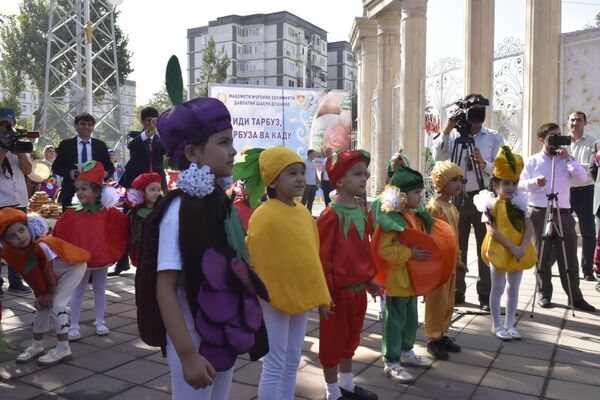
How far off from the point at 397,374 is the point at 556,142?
10.7ft

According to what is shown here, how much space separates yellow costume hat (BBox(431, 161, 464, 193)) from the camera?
4.39 m

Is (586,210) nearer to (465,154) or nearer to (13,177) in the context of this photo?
(465,154)

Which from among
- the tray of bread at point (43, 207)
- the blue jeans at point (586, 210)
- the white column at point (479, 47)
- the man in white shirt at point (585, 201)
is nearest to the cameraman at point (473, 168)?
the man in white shirt at point (585, 201)

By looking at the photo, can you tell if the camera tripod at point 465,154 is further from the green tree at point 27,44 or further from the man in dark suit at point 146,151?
the green tree at point 27,44

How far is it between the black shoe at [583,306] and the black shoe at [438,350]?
2273 millimetres

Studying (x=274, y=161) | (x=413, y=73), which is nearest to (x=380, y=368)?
(x=274, y=161)

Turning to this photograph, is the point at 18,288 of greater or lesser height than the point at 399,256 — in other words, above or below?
below

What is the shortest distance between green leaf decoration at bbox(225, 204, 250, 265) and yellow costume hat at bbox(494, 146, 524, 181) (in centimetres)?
326

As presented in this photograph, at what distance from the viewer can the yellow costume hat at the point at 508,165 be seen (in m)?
4.52

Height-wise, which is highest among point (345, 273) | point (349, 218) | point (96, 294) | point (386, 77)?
point (386, 77)

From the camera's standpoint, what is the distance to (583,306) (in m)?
5.59

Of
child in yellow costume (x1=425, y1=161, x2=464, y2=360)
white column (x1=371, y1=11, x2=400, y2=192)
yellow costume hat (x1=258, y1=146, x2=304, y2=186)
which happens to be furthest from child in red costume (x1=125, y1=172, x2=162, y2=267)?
white column (x1=371, y1=11, x2=400, y2=192)

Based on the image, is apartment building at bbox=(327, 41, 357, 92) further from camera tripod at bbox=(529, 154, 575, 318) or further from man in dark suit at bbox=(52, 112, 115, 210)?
camera tripod at bbox=(529, 154, 575, 318)

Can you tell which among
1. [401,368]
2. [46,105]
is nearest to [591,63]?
[401,368]
